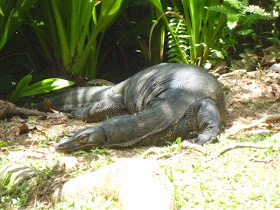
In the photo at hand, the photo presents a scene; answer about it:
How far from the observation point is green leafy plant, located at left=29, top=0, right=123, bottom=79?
638 centimetres

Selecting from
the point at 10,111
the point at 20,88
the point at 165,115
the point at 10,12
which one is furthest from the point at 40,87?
the point at 165,115

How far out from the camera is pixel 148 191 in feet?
7.50

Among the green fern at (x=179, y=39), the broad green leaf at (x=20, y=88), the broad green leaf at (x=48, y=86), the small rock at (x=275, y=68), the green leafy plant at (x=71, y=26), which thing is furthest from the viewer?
the green fern at (x=179, y=39)

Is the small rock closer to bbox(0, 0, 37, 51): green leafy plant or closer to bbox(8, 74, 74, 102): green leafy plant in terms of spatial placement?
bbox(8, 74, 74, 102): green leafy plant

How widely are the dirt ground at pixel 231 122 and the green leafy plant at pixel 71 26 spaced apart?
118 cm

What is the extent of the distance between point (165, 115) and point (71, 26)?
103 inches

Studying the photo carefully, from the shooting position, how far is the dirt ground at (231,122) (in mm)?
4242

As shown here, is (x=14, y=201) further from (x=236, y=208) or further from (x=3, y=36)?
(x=3, y=36)

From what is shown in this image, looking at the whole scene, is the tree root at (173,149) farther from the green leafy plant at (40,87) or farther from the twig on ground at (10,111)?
the twig on ground at (10,111)

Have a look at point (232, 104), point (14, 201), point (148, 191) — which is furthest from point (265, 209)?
point (232, 104)

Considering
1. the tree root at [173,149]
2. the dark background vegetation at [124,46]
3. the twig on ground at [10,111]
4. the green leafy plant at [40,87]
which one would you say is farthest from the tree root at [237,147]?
the dark background vegetation at [124,46]

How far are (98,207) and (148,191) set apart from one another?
489mm

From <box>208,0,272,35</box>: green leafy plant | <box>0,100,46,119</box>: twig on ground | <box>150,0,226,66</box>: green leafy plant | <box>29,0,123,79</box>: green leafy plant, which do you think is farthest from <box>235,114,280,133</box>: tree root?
<box>29,0,123,79</box>: green leafy plant

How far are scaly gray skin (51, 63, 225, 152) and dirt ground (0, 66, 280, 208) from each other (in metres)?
0.16
